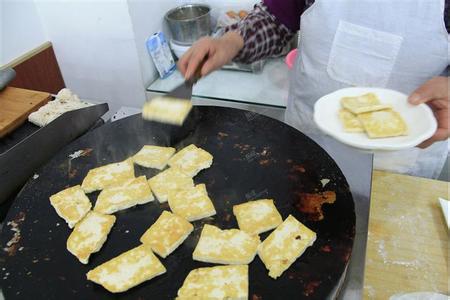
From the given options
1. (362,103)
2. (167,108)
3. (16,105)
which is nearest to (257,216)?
(362,103)

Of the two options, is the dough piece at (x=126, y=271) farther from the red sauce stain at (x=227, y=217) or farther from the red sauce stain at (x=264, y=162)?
the red sauce stain at (x=264, y=162)

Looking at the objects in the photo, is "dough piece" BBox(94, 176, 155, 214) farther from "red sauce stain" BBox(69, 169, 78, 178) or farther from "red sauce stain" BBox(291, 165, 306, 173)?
"red sauce stain" BBox(291, 165, 306, 173)

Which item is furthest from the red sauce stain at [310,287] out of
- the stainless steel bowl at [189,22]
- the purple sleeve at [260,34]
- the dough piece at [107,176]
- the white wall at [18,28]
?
the white wall at [18,28]

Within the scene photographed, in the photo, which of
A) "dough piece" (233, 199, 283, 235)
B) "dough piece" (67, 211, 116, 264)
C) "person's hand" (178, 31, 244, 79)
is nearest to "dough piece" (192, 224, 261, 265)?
"dough piece" (233, 199, 283, 235)

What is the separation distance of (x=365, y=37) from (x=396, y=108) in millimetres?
Answer: 350

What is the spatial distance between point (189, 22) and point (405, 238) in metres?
1.63

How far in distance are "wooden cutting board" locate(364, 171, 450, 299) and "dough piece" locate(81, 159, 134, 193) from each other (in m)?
0.77

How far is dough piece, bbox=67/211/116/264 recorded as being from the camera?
3.19 ft

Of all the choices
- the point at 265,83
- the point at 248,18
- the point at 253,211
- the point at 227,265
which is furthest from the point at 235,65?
the point at 227,265

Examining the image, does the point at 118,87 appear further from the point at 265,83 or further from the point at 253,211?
the point at 253,211

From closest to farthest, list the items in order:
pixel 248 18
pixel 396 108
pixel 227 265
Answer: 1. pixel 227 265
2. pixel 396 108
3. pixel 248 18

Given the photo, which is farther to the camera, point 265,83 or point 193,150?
point 265,83

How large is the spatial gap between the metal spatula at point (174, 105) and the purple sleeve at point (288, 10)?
449 millimetres

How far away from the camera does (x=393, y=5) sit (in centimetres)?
121
